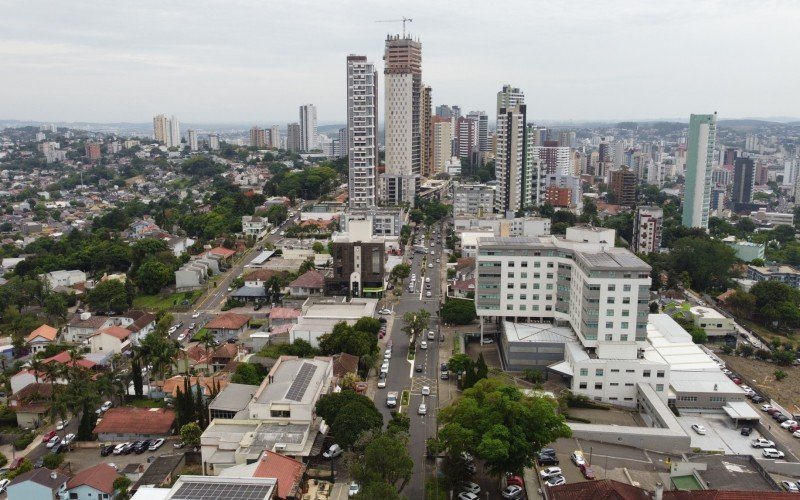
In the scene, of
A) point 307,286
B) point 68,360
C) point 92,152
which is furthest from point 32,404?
point 92,152

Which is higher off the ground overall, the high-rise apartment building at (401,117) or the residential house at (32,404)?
the high-rise apartment building at (401,117)

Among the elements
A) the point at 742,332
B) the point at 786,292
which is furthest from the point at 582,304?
the point at 786,292

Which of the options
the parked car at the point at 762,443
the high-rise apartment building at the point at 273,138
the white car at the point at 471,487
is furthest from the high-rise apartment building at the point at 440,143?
the white car at the point at 471,487

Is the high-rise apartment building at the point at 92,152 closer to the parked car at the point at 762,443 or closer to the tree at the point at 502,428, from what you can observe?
the tree at the point at 502,428

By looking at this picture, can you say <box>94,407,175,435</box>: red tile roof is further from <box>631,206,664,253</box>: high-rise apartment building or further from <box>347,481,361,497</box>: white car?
<box>631,206,664,253</box>: high-rise apartment building

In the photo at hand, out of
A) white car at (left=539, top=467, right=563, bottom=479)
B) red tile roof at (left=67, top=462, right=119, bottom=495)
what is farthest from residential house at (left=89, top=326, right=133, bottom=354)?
white car at (left=539, top=467, right=563, bottom=479)

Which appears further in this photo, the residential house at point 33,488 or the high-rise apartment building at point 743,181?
the high-rise apartment building at point 743,181
